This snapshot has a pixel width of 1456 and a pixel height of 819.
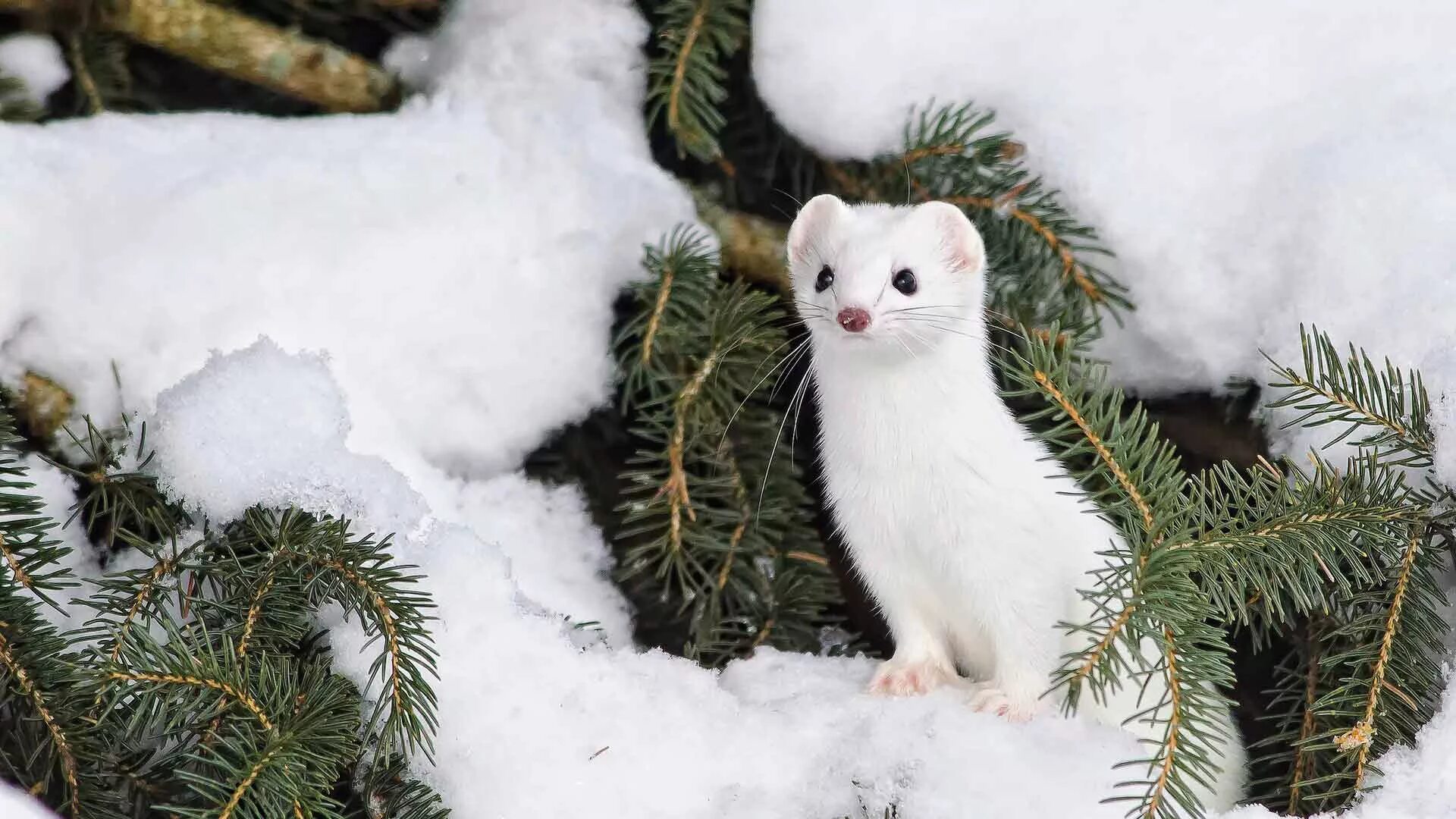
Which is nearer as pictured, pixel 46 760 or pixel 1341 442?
pixel 46 760

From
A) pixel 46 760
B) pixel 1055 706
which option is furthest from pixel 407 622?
pixel 1055 706

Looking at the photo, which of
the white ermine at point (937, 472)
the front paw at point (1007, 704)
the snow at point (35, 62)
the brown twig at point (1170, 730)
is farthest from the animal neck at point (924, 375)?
the snow at point (35, 62)

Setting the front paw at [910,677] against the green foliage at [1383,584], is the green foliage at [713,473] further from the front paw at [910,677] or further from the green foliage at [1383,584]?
the green foliage at [1383,584]

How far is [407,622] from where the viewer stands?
54.9 inches

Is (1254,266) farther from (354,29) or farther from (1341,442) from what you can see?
(354,29)

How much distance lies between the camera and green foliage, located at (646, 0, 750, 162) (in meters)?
1.89

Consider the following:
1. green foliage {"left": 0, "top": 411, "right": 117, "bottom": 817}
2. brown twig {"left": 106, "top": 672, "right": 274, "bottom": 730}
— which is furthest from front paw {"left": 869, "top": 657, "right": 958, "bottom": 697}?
green foliage {"left": 0, "top": 411, "right": 117, "bottom": 817}

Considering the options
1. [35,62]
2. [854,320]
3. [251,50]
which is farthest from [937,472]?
[35,62]

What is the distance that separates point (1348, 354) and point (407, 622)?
1.15m

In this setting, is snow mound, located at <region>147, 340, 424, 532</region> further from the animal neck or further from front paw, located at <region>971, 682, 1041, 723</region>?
front paw, located at <region>971, 682, 1041, 723</region>

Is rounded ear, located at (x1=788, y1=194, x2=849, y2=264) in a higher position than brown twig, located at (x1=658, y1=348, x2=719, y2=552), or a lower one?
higher

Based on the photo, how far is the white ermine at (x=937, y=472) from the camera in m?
1.65

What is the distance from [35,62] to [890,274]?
1249mm

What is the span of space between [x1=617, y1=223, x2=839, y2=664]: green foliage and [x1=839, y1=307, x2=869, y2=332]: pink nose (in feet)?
0.76
